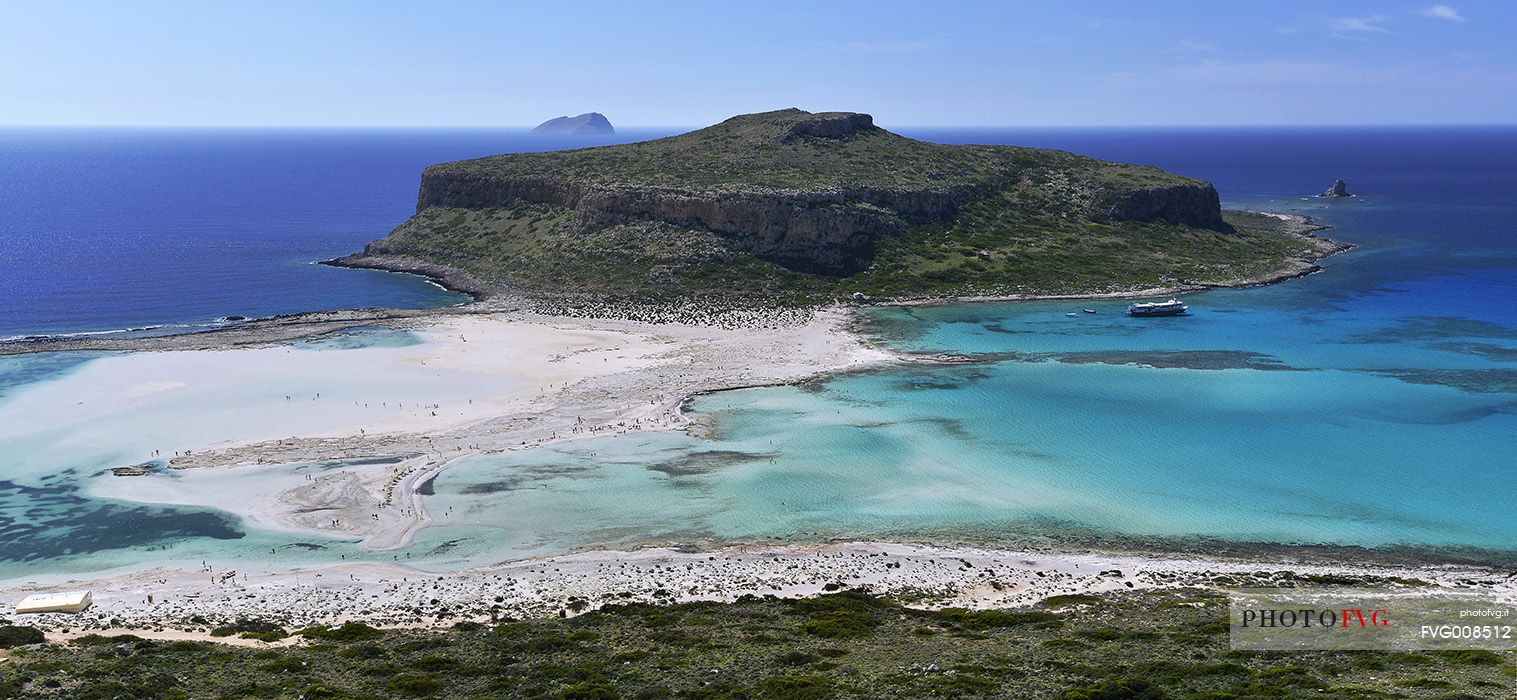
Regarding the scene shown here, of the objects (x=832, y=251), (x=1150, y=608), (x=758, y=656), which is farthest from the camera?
(x=832, y=251)

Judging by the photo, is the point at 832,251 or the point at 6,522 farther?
the point at 832,251

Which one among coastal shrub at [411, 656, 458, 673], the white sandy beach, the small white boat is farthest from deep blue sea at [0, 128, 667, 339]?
coastal shrub at [411, 656, 458, 673]

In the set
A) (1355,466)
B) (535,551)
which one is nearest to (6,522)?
(535,551)

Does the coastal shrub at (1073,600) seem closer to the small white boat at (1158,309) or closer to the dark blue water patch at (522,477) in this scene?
the dark blue water patch at (522,477)

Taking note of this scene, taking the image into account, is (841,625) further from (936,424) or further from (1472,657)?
(936,424)

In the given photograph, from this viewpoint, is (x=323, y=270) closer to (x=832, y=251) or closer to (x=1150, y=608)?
(x=832, y=251)

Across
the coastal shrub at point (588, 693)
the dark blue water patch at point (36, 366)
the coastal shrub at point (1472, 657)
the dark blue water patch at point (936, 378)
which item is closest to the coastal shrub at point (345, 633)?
the coastal shrub at point (588, 693)
